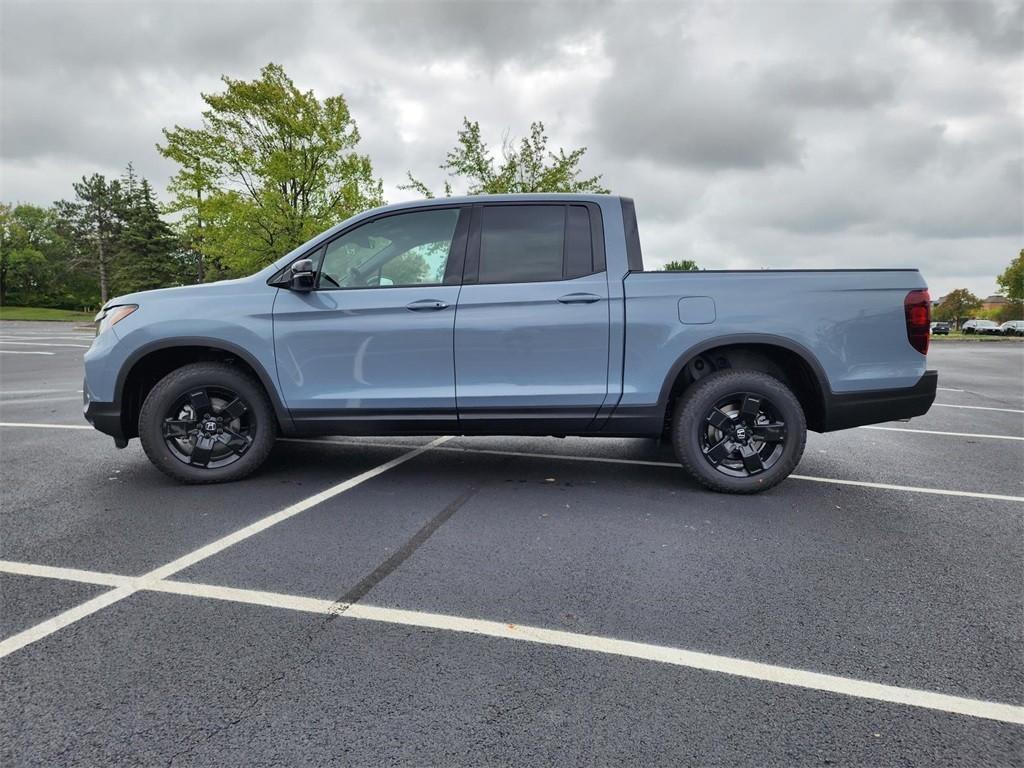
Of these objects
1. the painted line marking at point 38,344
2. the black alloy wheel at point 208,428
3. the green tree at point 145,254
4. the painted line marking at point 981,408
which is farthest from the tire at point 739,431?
the green tree at point 145,254

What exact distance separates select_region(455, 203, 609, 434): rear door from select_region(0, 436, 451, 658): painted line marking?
1.05 metres

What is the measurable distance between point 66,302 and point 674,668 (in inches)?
3154

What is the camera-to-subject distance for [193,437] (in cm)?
421

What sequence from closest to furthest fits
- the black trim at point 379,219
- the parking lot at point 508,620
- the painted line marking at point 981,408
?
1. the parking lot at point 508,620
2. the black trim at point 379,219
3. the painted line marking at point 981,408

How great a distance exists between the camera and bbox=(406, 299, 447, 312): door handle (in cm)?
399

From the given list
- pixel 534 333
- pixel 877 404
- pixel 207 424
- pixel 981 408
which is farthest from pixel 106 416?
pixel 981 408

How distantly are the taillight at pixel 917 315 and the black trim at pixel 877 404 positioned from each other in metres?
0.29

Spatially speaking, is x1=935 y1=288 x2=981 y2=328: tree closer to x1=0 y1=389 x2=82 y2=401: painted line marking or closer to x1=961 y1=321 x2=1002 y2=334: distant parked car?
x1=961 y1=321 x2=1002 y2=334: distant parked car

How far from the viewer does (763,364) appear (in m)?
4.19

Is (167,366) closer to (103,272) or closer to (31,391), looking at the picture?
(31,391)

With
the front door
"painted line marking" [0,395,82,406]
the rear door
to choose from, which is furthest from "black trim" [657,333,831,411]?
"painted line marking" [0,395,82,406]

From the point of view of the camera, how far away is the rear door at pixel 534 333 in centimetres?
394

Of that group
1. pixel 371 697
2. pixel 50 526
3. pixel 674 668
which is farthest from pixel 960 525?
pixel 50 526

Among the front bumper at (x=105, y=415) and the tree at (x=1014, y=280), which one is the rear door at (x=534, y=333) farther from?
the tree at (x=1014, y=280)
